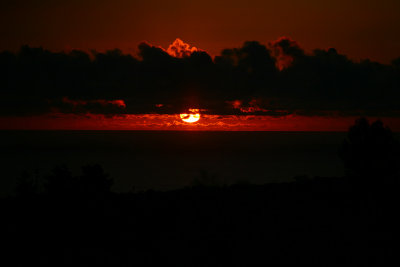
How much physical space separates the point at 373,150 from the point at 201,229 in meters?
10.7

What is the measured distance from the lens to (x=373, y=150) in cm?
2503

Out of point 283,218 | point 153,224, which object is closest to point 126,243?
point 153,224

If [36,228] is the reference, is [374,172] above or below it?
above

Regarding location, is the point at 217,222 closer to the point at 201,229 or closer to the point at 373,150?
the point at 201,229

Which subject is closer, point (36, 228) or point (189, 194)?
point (36, 228)

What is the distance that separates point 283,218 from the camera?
22.8m

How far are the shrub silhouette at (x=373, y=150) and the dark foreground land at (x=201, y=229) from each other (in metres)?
0.83

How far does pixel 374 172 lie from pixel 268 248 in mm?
9587

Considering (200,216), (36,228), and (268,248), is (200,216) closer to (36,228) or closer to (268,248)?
(268,248)

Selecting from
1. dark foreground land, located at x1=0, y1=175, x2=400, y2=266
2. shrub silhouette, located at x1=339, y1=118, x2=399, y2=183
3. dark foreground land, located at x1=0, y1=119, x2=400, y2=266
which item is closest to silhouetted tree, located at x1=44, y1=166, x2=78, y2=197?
dark foreground land, located at x1=0, y1=119, x2=400, y2=266

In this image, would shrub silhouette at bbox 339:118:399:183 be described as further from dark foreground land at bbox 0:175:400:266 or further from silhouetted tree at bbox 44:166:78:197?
silhouetted tree at bbox 44:166:78:197

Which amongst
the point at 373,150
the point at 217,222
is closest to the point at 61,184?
the point at 217,222

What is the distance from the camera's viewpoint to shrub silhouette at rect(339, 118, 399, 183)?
24859 millimetres

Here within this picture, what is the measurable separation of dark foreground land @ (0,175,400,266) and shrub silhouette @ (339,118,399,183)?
826 millimetres
